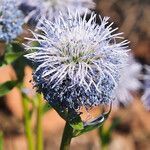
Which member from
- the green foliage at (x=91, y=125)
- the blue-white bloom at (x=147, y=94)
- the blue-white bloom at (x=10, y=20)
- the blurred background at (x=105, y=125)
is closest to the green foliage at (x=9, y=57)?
the blue-white bloom at (x=10, y=20)

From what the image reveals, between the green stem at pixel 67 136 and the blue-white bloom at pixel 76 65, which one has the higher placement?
the blue-white bloom at pixel 76 65

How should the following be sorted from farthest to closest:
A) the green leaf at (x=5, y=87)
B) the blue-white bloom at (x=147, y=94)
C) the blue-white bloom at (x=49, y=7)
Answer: the blue-white bloom at (x=147, y=94), the blue-white bloom at (x=49, y=7), the green leaf at (x=5, y=87)

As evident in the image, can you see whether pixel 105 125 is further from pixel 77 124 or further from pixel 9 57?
pixel 77 124

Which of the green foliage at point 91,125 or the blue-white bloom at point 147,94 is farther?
the blue-white bloom at point 147,94

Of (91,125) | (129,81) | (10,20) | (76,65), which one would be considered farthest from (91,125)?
(129,81)

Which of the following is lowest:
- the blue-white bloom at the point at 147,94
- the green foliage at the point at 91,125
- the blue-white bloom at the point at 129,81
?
the blue-white bloom at the point at 129,81

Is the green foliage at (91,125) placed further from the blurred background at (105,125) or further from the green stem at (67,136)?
the blurred background at (105,125)
